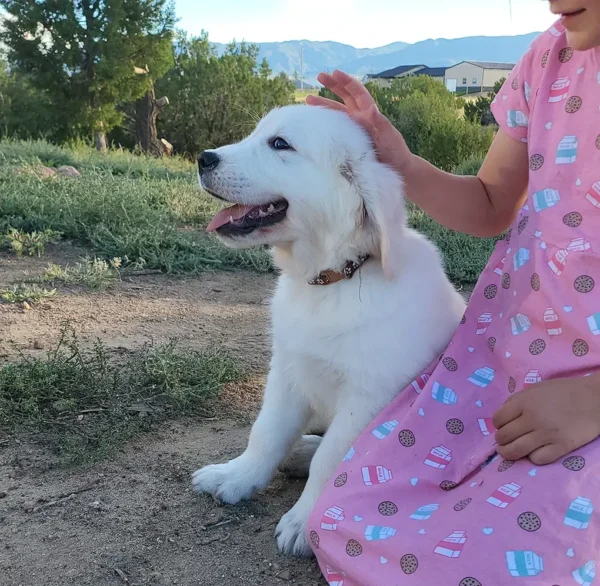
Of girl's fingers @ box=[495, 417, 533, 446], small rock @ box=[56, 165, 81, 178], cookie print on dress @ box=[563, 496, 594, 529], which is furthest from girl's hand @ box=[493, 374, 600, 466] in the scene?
small rock @ box=[56, 165, 81, 178]

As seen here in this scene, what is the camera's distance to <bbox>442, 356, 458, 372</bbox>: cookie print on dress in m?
1.82

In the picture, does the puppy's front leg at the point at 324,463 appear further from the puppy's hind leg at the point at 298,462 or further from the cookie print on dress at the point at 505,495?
the cookie print on dress at the point at 505,495

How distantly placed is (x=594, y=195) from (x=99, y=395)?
1.87 meters

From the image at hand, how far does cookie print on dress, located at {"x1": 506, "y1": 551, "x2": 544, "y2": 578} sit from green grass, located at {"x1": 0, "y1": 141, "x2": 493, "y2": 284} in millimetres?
3345

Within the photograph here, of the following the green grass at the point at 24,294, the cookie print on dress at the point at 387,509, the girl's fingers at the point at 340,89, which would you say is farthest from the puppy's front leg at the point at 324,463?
the green grass at the point at 24,294

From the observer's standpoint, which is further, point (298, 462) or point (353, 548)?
point (298, 462)

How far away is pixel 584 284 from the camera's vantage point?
1619 millimetres

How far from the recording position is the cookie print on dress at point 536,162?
1.81 m

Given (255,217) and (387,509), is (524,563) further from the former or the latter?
(255,217)

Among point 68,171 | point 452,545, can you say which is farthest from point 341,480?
point 68,171

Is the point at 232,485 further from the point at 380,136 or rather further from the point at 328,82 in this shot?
the point at 328,82

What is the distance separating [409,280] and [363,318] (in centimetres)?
20

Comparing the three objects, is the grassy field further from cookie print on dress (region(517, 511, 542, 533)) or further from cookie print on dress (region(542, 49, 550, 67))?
cookie print on dress (region(542, 49, 550, 67))

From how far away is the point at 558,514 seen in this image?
1.36 m
